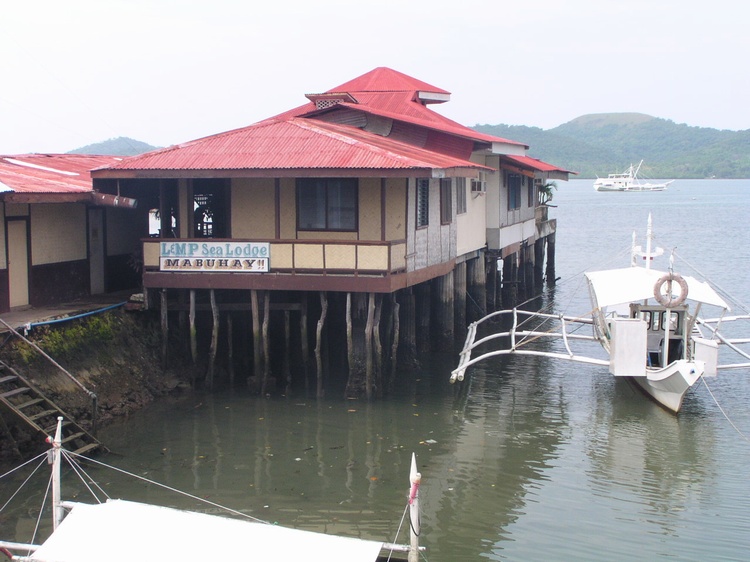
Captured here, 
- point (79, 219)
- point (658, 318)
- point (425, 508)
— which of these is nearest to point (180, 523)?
point (425, 508)

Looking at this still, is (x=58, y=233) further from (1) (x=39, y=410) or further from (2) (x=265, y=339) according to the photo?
(1) (x=39, y=410)

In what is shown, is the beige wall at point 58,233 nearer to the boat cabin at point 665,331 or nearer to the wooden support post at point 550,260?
the boat cabin at point 665,331

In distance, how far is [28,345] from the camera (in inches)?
640

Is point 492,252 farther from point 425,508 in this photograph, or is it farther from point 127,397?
point 425,508

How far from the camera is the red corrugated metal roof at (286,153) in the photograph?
17.9 m

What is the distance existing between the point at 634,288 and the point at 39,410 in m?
12.1

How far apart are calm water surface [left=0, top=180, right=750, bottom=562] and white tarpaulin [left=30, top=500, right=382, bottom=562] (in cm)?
355

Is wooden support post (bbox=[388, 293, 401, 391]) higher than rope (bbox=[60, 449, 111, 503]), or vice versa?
wooden support post (bbox=[388, 293, 401, 391])

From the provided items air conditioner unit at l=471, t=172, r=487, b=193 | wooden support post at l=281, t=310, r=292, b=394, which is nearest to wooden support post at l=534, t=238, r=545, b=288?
air conditioner unit at l=471, t=172, r=487, b=193

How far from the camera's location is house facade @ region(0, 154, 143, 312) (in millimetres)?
18188

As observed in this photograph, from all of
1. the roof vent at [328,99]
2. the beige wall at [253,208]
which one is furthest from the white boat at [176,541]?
the roof vent at [328,99]

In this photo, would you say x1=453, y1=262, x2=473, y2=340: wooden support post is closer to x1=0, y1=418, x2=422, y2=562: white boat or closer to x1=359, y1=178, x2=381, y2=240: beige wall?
x1=359, y1=178, x2=381, y2=240: beige wall

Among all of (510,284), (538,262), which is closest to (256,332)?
(510,284)

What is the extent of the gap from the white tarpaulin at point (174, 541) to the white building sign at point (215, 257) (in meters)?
9.33
